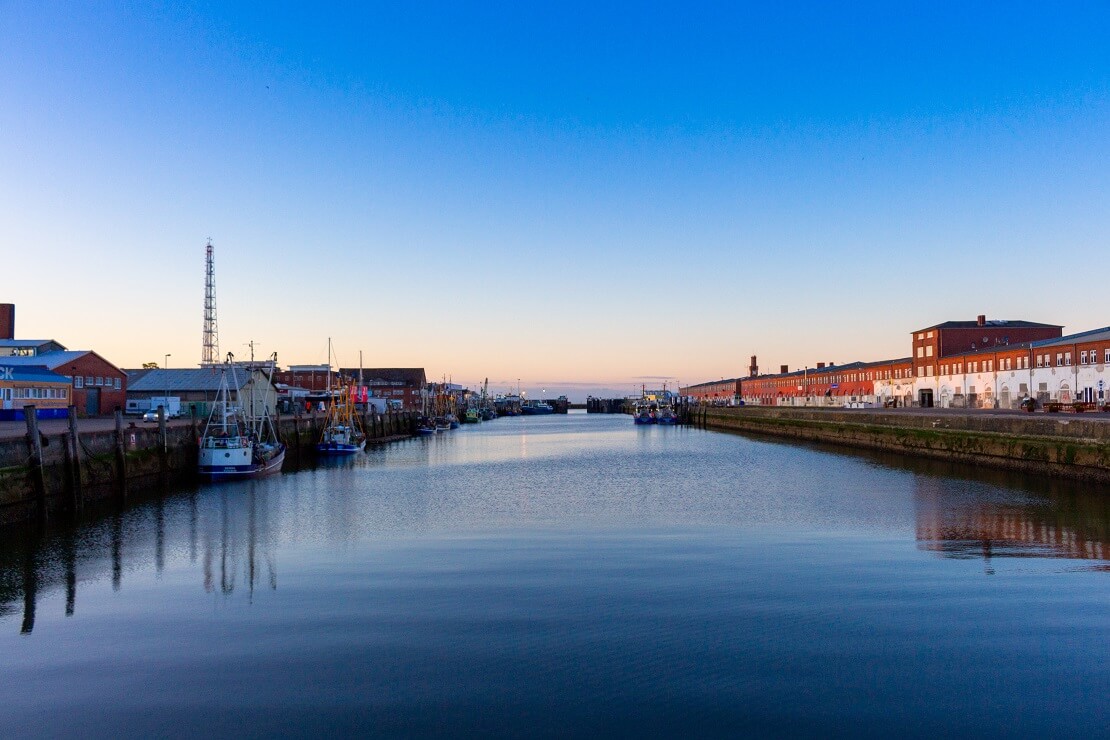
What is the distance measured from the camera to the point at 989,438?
43.4 metres

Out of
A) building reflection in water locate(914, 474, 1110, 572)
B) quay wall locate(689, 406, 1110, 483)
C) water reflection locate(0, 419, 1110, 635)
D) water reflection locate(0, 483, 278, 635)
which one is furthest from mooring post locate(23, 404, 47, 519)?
quay wall locate(689, 406, 1110, 483)

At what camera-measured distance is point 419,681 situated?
36.1 ft

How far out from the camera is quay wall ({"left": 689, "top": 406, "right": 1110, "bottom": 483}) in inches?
1362

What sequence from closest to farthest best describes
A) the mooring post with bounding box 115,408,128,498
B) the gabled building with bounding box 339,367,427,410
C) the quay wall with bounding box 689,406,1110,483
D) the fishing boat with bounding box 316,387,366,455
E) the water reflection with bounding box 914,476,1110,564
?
the water reflection with bounding box 914,476,1110,564
the mooring post with bounding box 115,408,128,498
the quay wall with bounding box 689,406,1110,483
the fishing boat with bounding box 316,387,366,455
the gabled building with bounding box 339,367,427,410

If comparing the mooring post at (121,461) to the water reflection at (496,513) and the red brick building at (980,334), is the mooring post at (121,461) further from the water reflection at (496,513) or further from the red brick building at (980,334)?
the red brick building at (980,334)

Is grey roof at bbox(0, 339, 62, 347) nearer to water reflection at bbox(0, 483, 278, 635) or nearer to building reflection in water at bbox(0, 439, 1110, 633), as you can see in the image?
building reflection in water at bbox(0, 439, 1110, 633)

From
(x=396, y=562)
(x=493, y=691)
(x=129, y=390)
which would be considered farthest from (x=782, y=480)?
(x=129, y=390)

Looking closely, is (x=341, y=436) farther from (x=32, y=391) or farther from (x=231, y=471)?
(x=231, y=471)

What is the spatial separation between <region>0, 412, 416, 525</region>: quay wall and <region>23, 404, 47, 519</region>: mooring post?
3cm

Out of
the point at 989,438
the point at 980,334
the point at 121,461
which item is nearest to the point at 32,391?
the point at 121,461

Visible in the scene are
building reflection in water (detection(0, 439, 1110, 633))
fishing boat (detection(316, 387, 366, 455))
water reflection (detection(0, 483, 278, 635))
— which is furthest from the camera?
fishing boat (detection(316, 387, 366, 455))

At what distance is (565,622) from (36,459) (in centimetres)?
2149

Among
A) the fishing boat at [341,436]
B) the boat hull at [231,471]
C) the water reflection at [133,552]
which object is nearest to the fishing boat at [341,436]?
the fishing boat at [341,436]

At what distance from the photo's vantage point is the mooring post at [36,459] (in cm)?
2627
